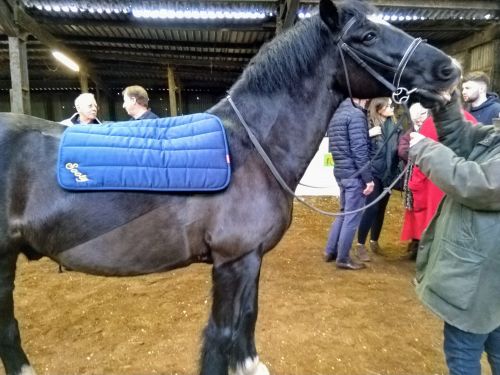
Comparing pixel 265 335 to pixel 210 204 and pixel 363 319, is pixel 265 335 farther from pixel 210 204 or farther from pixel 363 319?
pixel 210 204

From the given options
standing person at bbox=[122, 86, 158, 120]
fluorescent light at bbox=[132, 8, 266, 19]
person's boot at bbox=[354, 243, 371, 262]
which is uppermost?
fluorescent light at bbox=[132, 8, 266, 19]

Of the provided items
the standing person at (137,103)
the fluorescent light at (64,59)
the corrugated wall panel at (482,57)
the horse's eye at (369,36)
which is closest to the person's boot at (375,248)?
the standing person at (137,103)

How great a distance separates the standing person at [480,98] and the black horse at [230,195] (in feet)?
6.93

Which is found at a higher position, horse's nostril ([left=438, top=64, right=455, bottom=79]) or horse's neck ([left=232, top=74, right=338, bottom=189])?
horse's nostril ([left=438, top=64, right=455, bottom=79])

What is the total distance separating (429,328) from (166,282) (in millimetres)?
2507

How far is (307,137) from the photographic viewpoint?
1.65 metres

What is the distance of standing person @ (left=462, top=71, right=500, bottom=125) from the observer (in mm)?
3146

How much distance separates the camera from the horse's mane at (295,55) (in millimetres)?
1575

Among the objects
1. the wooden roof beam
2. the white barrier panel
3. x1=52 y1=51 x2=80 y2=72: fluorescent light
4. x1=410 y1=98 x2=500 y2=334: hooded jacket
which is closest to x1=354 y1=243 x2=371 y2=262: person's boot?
x1=410 y1=98 x2=500 y2=334: hooded jacket

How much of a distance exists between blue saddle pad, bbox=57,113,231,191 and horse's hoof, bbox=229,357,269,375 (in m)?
1.04

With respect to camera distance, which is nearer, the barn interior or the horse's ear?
the horse's ear

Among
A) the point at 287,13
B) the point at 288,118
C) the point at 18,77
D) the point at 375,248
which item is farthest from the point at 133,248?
the point at 18,77

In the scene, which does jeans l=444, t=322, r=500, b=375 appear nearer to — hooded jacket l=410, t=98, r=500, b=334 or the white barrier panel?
hooded jacket l=410, t=98, r=500, b=334

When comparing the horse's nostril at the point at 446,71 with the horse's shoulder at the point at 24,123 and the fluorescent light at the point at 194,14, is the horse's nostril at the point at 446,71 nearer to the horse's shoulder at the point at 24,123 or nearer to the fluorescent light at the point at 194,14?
the horse's shoulder at the point at 24,123
